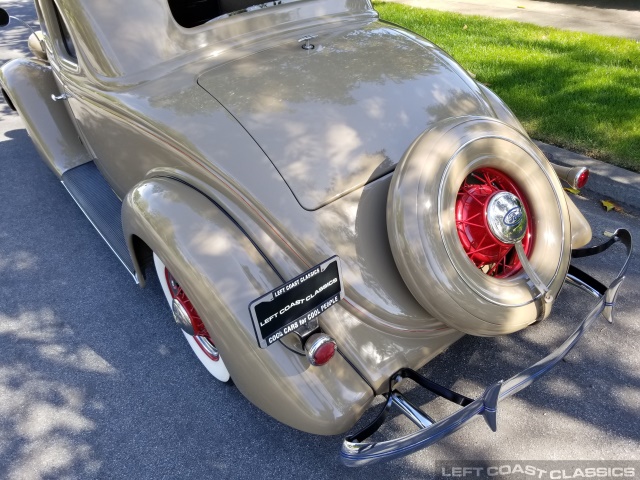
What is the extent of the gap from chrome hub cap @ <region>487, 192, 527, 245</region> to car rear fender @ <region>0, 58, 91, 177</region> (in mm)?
3119

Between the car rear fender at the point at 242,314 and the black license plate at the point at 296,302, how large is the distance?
0.22m

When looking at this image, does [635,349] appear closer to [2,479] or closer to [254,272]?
[254,272]

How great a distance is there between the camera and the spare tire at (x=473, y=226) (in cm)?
189

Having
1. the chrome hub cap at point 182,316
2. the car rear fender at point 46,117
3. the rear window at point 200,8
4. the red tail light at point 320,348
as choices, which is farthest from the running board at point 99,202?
the red tail light at point 320,348

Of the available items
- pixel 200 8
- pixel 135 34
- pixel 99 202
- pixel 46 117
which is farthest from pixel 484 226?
pixel 46 117

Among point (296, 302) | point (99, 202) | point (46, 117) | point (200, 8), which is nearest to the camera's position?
point (296, 302)

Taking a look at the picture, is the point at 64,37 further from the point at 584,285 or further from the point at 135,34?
the point at 584,285

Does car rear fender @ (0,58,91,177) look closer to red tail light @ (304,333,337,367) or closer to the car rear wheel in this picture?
the car rear wheel

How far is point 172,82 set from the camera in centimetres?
255

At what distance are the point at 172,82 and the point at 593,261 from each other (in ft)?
8.48

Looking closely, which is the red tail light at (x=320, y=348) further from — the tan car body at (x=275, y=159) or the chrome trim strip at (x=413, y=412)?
the chrome trim strip at (x=413, y=412)

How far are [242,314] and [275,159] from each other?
0.65 m

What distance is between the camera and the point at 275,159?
214cm

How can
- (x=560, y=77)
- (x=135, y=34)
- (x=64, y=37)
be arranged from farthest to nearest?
(x=560, y=77) → (x=64, y=37) → (x=135, y=34)
